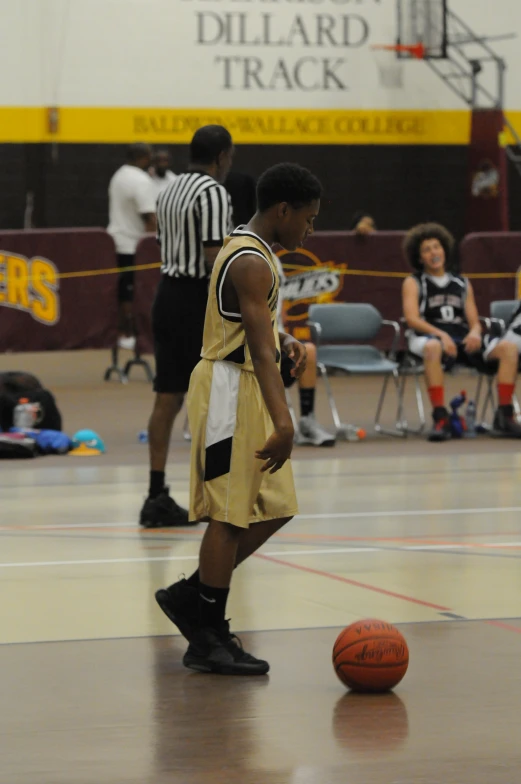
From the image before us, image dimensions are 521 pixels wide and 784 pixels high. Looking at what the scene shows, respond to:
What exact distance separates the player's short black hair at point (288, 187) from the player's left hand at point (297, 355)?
1.75 ft

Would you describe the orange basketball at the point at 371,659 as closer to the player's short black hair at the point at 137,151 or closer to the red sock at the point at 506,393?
the red sock at the point at 506,393

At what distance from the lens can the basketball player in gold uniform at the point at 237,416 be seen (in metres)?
4.86

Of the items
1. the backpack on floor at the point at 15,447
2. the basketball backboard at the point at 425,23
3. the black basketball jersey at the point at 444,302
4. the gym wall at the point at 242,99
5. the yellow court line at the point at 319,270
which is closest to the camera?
the backpack on floor at the point at 15,447

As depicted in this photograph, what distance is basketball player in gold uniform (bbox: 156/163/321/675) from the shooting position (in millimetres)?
4855

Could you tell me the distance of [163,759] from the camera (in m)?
4.06

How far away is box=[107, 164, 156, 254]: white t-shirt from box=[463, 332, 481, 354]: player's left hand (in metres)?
4.94

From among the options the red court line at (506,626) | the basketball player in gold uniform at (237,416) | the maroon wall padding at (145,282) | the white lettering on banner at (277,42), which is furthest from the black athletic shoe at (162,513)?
the white lettering on banner at (277,42)

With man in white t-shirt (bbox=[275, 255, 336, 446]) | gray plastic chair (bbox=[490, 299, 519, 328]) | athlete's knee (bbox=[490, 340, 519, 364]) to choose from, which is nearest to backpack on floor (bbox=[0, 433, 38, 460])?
man in white t-shirt (bbox=[275, 255, 336, 446])

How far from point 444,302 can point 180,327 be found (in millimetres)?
4278

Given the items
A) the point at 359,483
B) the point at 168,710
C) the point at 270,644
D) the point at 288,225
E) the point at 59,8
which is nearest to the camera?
the point at 168,710

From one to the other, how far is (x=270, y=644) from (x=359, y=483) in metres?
3.82

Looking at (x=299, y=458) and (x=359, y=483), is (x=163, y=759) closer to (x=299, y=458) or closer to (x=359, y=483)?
(x=359, y=483)

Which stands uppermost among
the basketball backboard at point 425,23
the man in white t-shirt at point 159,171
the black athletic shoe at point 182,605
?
the basketball backboard at point 425,23

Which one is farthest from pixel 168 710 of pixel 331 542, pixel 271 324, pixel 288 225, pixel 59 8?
pixel 59 8
